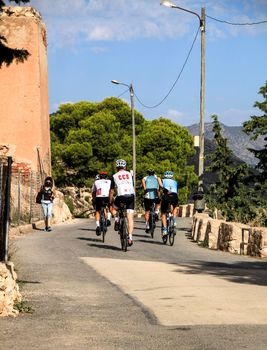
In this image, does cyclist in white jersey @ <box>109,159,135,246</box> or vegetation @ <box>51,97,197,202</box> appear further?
vegetation @ <box>51,97,197,202</box>

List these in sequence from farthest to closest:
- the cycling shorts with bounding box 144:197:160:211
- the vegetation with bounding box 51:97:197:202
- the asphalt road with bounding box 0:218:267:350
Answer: the vegetation with bounding box 51:97:197:202
the cycling shorts with bounding box 144:197:160:211
the asphalt road with bounding box 0:218:267:350

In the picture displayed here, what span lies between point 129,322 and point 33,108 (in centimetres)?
2214

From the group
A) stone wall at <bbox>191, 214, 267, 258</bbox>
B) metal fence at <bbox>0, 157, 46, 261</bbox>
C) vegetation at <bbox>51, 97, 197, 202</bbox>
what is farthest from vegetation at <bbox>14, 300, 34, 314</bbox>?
A: vegetation at <bbox>51, 97, 197, 202</bbox>

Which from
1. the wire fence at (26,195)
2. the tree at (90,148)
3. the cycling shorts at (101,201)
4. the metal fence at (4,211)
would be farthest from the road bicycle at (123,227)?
the tree at (90,148)

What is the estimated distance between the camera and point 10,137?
94.3ft

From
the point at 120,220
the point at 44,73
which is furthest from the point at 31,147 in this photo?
the point at 120,220

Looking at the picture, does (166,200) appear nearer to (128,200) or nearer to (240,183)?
(128,200)

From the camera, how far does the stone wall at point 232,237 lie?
15.4 m

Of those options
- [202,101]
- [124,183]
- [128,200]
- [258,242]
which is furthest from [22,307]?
[202,101]

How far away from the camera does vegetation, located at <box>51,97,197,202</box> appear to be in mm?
53344

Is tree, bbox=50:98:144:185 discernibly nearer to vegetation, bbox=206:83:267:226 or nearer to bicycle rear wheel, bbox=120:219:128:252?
vegetation, bbox=206:83:267:226

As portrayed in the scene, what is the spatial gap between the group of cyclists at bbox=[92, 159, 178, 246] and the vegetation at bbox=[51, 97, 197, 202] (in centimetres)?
3291

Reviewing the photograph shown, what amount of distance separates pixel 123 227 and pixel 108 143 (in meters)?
38.2

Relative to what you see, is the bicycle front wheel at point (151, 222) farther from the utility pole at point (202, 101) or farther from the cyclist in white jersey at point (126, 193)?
the utility pole at point (202, 101)
